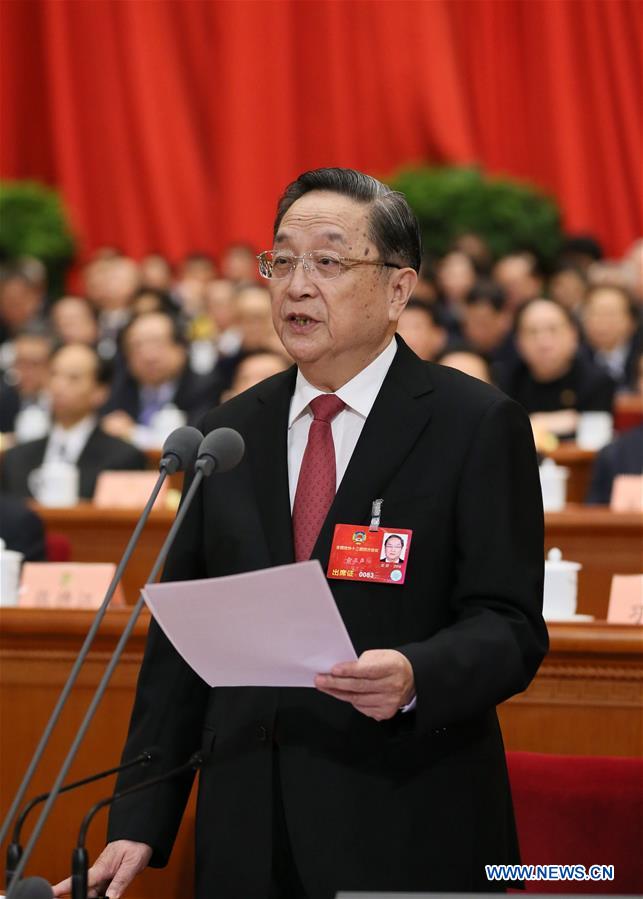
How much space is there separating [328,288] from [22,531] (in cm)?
198

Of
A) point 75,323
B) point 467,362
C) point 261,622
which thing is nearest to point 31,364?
point 75,323

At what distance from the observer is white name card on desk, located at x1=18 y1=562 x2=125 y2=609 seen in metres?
2.65

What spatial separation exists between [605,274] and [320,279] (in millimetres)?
6331

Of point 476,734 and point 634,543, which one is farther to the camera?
point 634,543

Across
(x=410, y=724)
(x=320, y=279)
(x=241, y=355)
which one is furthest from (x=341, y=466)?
(x=241, y=355)

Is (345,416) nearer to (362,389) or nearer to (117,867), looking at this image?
(362,389)

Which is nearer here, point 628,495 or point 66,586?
point 66,586

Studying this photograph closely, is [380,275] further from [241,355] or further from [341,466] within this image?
[241,355]

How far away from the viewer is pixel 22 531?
3.36 m

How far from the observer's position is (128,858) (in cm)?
160

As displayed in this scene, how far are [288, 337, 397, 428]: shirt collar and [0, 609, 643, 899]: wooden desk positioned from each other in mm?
862

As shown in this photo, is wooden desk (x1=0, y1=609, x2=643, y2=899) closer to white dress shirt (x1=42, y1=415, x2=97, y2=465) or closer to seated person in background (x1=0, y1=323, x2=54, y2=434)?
white dress shirt (x1=42, y1=415, x2=97, y2=465)

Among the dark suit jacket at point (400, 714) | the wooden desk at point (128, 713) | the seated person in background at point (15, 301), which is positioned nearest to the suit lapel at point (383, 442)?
the dark suit jacket at point (400, 714)

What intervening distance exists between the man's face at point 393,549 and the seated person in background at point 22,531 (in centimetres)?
198
